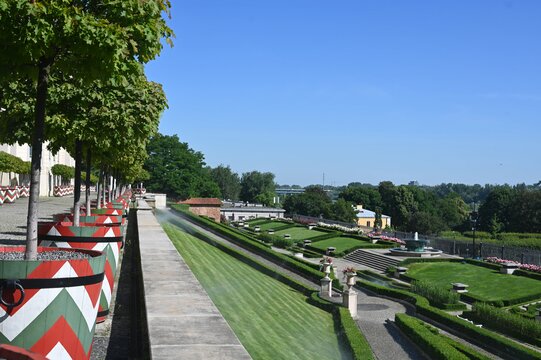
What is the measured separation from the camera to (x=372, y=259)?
47.0 metres

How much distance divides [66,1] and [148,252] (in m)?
6.83

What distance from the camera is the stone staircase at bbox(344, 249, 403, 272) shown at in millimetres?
44312

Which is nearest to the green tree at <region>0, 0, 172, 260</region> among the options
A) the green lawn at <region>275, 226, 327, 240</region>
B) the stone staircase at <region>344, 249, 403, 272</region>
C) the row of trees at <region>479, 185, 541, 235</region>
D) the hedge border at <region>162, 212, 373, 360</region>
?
the hedge border at <region>162, 212, 373, 360</region>

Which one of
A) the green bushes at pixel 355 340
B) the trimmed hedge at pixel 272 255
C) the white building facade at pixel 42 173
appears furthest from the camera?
the white building facade at pixel 42 173

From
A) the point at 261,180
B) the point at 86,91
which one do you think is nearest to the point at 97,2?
the point at 86,91

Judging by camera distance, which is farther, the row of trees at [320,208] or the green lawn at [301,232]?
the row of trees at [320,208]

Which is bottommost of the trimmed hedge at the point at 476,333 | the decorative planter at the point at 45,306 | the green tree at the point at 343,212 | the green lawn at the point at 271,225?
the trimmed hedge at the point at 476,333

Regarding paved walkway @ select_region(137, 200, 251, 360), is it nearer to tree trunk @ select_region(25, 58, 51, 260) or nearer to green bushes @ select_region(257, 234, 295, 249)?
tree trunk @ select_region(25, 58, 51, 260)

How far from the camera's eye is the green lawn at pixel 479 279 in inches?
1291

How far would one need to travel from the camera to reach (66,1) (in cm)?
587

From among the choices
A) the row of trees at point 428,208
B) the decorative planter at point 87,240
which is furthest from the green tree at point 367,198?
the decorative planter at point 87,240

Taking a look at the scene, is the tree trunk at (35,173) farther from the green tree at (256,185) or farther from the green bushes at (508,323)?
the green tree at (256,185)

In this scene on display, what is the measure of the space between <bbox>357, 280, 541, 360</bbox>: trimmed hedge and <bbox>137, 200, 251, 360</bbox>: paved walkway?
15782 millimetres

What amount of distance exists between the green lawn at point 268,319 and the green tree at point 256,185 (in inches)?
5358
